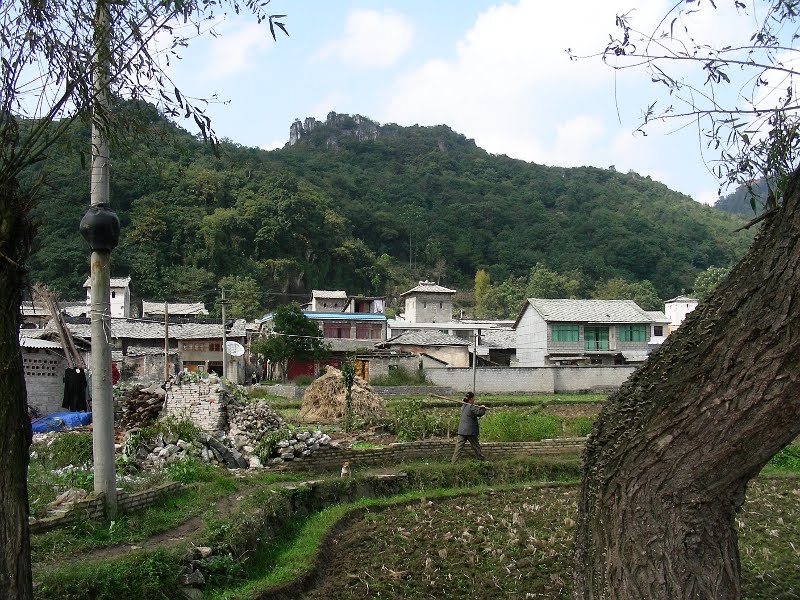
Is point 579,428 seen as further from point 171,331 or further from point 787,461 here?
point 171,331

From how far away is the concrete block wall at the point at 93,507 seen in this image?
748cm

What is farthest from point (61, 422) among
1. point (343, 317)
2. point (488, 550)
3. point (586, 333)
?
point (586, 333)

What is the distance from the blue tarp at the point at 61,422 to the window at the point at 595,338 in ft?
113

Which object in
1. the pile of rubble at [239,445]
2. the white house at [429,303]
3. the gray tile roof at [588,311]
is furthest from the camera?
the white house at [429,303]

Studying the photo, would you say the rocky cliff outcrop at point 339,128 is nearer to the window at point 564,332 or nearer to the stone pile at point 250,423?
the window at point 564,332

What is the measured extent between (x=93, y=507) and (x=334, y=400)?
15.2 m

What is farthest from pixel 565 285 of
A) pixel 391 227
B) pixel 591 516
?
pixel 591 516

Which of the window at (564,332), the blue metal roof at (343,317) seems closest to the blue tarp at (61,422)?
the window at (564,332)

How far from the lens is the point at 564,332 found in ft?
151

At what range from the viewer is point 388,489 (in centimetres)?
1352

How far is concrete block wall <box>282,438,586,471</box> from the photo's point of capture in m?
14.2

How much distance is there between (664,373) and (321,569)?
5.60m

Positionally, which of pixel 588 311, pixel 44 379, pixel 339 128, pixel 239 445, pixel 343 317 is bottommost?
pixel 239 445

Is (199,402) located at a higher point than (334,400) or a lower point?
higher
